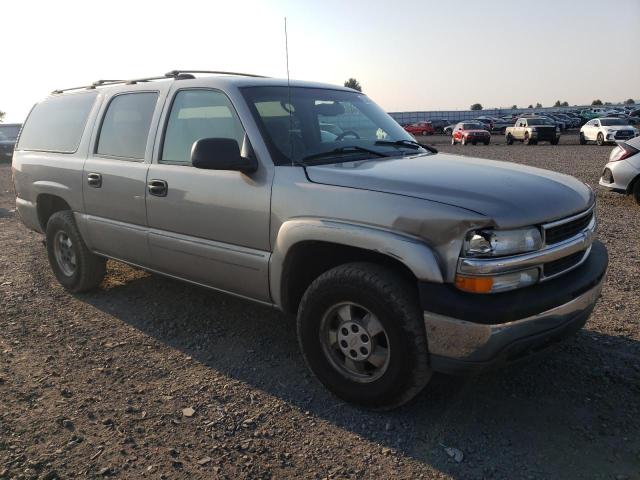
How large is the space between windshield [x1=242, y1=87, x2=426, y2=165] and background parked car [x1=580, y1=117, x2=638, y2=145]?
85.3ft

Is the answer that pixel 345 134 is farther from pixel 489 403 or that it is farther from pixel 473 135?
pixel 473 135

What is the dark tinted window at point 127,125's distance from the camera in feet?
14.0

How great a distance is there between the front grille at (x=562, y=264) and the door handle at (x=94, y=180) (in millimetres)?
3512

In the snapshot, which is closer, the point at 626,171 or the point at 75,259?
the point at 75,259

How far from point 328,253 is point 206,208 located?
929 millimetres

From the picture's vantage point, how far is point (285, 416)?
3141 mm

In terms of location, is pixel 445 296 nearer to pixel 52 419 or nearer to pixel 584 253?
pixel 584 253

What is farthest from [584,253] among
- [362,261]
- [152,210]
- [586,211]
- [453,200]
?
[152,210]

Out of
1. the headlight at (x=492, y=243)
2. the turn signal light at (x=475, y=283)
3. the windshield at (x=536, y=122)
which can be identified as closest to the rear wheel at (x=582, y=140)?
the windshield at (x=536, y=122)

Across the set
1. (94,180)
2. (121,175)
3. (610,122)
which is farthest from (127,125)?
(610,122)

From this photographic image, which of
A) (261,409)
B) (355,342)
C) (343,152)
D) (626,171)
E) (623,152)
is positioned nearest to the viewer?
(355,342)

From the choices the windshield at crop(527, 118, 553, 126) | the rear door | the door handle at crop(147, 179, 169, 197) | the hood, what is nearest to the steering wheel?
the hood

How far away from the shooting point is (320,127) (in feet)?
12.5

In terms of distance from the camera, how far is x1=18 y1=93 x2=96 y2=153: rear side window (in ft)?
16.5
